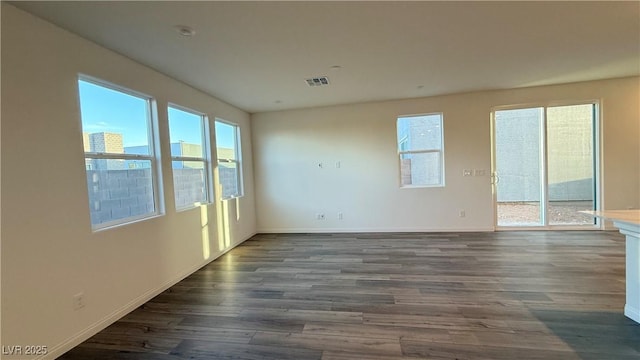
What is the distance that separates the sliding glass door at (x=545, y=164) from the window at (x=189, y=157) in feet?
16.7

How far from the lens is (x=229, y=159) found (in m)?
5.16

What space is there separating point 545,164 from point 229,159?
225 inches

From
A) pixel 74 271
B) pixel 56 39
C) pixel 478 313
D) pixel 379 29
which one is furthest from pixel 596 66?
pixel 74 271

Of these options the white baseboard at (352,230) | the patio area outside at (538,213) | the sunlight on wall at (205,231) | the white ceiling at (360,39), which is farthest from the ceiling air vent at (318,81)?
the patio area outside at (538,213)

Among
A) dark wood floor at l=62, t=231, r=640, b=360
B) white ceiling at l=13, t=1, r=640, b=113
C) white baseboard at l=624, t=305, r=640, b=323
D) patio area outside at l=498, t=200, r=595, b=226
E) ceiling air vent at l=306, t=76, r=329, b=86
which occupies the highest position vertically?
ceiling air vent at l=306, t=76, r=329, b=86

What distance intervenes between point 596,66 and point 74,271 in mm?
6501

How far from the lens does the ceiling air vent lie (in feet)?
12.7

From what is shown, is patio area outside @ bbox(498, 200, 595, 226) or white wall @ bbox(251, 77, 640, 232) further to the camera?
patio area outside @ bbox(498, 200, 595, 226)

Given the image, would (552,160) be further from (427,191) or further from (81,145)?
(81,145)

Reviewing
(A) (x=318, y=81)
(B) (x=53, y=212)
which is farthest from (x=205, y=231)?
(A) (x=318, y=81)

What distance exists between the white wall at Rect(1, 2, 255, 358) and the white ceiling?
0.74 feet

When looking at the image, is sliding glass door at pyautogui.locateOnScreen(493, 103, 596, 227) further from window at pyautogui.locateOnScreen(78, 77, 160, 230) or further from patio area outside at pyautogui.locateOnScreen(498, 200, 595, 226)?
window at pyautogui.locateOnScreen(78, 77, 160, 230)

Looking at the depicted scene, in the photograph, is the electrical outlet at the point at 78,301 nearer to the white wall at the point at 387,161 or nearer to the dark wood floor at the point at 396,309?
the dark wood floor at the point at 396,309

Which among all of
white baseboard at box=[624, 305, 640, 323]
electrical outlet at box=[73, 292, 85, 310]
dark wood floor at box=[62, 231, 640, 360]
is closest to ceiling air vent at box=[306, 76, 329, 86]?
dark wood floor at box=[62, 231, 640, 360]
